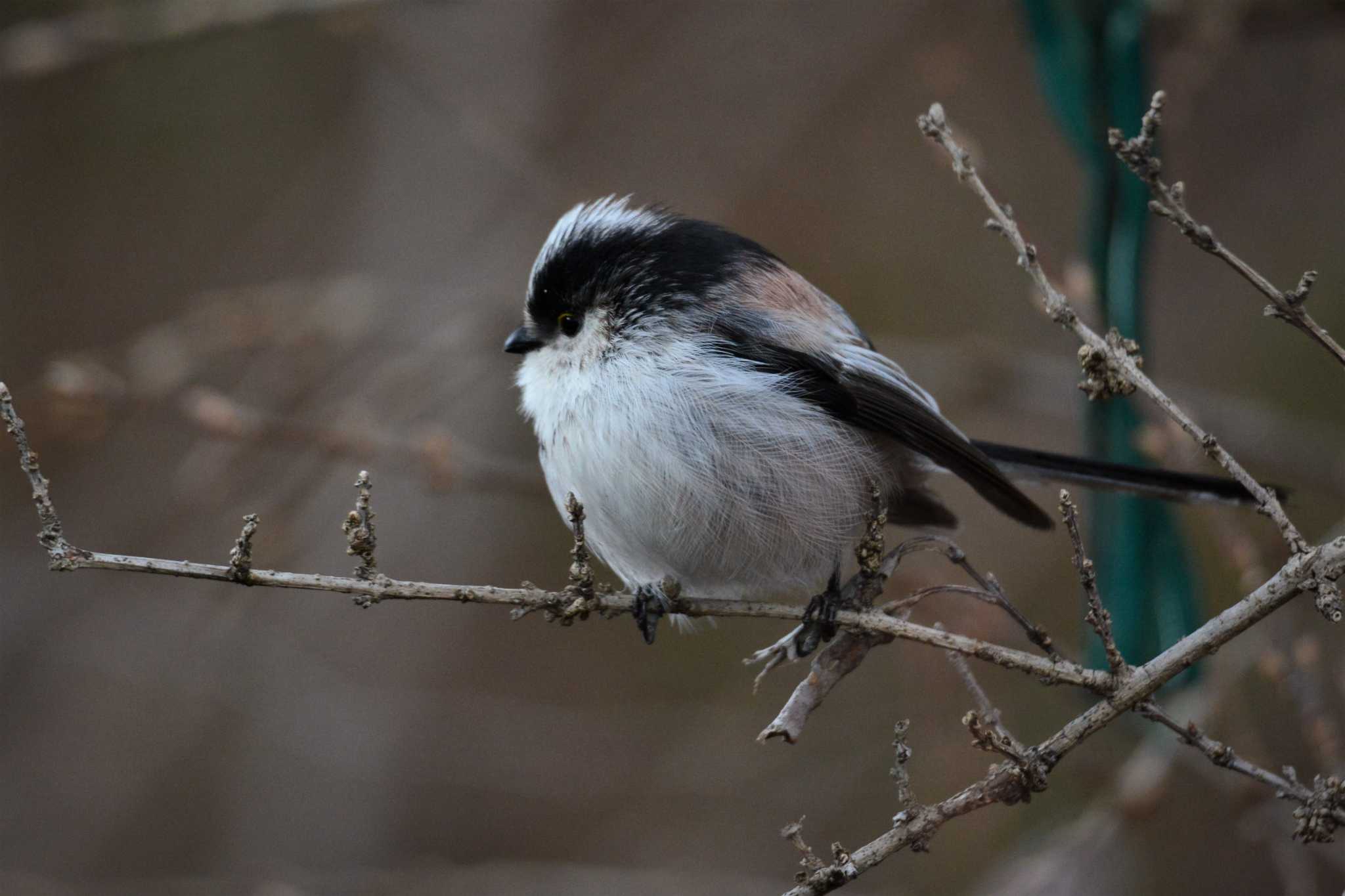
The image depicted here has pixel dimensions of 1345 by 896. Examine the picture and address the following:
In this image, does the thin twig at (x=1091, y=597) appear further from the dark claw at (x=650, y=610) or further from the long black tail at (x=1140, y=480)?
the dark claw at (x=650, y=610)

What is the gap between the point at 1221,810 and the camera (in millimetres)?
3898

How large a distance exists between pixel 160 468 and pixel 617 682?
2083 millimetres

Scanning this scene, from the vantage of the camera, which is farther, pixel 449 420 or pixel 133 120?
pixel 133 120

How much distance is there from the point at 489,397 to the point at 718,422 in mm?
2532

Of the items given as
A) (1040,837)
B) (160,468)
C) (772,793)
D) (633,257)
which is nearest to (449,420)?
(160,468)

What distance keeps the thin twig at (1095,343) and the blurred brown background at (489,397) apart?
1448 millimetres

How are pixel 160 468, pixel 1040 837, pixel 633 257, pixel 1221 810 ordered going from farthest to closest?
pixel 160 468, pixel 1221 810, pixel 1040 837, pixel 633 257

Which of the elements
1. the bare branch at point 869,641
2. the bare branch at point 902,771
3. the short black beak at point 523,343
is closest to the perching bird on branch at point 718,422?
the short black beak at point 523,343

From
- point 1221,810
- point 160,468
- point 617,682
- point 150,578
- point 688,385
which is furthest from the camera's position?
point 617,682

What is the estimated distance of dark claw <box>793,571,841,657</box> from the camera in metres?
2.06

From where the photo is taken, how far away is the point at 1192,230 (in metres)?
1.43

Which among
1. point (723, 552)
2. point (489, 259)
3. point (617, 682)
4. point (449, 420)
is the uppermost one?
point (489, 259)

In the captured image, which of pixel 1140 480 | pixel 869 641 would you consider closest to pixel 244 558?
pixel 869 641

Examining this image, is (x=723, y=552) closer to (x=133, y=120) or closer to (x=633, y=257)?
(x=633, y=257)
